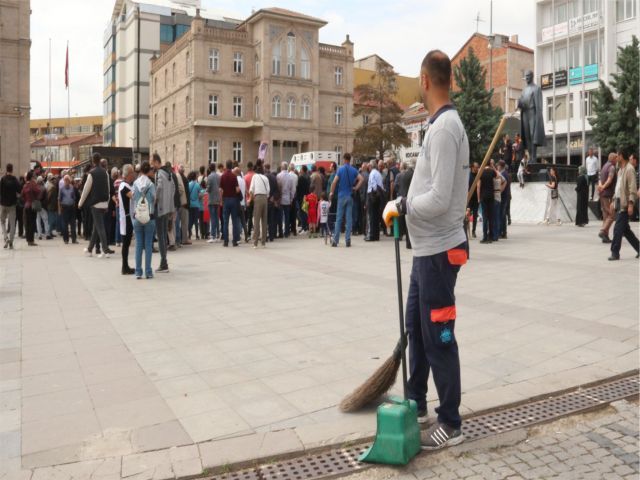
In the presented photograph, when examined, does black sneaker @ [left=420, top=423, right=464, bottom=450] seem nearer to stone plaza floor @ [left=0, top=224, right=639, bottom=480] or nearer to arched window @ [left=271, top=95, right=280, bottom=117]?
stone plaza floor @ [left=0, top=224, right=639, bottom=480]

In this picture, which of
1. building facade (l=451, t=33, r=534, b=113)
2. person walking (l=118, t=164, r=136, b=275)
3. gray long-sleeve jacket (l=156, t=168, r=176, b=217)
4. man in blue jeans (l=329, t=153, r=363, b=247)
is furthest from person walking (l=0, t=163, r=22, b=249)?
building facade (l=451, t=33, r=534, b=113)

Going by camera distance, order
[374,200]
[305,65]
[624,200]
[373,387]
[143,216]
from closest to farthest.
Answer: [373,387]
[143,216]
[624,200]
[374,200]
[305,65]

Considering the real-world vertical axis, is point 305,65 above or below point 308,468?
above

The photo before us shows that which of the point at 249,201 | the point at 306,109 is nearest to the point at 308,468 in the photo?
the point at 249,201

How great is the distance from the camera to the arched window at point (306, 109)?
61853 millimetres

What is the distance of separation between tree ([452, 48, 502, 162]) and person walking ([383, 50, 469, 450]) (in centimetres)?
4146

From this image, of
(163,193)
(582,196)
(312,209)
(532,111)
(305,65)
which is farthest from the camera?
(305,65)

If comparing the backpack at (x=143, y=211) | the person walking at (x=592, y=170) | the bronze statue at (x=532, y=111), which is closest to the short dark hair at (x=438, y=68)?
the backpack at (x=143, y=211)

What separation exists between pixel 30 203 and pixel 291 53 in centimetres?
4767

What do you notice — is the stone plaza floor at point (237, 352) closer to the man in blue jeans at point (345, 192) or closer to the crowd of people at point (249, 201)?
the crowd of people at point (249, 201)

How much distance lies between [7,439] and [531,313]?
559cm

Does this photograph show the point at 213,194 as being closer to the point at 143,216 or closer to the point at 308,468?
the point at 143,216

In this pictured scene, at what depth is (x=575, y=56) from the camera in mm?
48031

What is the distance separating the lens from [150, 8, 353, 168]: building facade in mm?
59781
